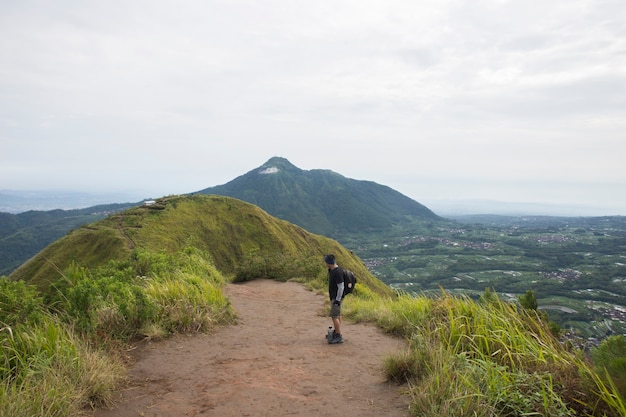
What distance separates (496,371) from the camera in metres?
4.63

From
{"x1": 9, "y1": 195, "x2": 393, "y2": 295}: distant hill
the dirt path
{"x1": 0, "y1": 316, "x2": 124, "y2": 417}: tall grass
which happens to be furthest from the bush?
{"x1": 9, "y1": 195, "x2": 393, "y2": 295}: distant hill

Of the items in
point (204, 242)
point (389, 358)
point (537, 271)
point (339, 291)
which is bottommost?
point (537, 271)

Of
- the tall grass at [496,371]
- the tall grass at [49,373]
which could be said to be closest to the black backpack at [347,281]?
the tall grass at [496,371]

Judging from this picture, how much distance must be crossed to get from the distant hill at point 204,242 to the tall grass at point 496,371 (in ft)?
50.1

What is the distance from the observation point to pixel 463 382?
14.7 ft

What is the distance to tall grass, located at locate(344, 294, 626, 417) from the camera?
402 cm

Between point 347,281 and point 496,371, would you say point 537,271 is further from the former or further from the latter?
point 496,371

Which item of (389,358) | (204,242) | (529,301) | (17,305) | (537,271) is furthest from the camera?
(537,271)

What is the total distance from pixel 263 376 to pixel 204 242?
44.7 metres

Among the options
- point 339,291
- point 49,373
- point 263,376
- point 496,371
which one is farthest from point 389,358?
point 49,373

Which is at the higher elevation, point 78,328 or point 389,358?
point 78,328

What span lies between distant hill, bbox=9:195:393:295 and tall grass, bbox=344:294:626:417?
15264 millimetres

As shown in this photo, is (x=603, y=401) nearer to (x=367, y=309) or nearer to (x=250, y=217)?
(x=367, y=309)

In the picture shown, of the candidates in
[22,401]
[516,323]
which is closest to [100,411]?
[22,401]
